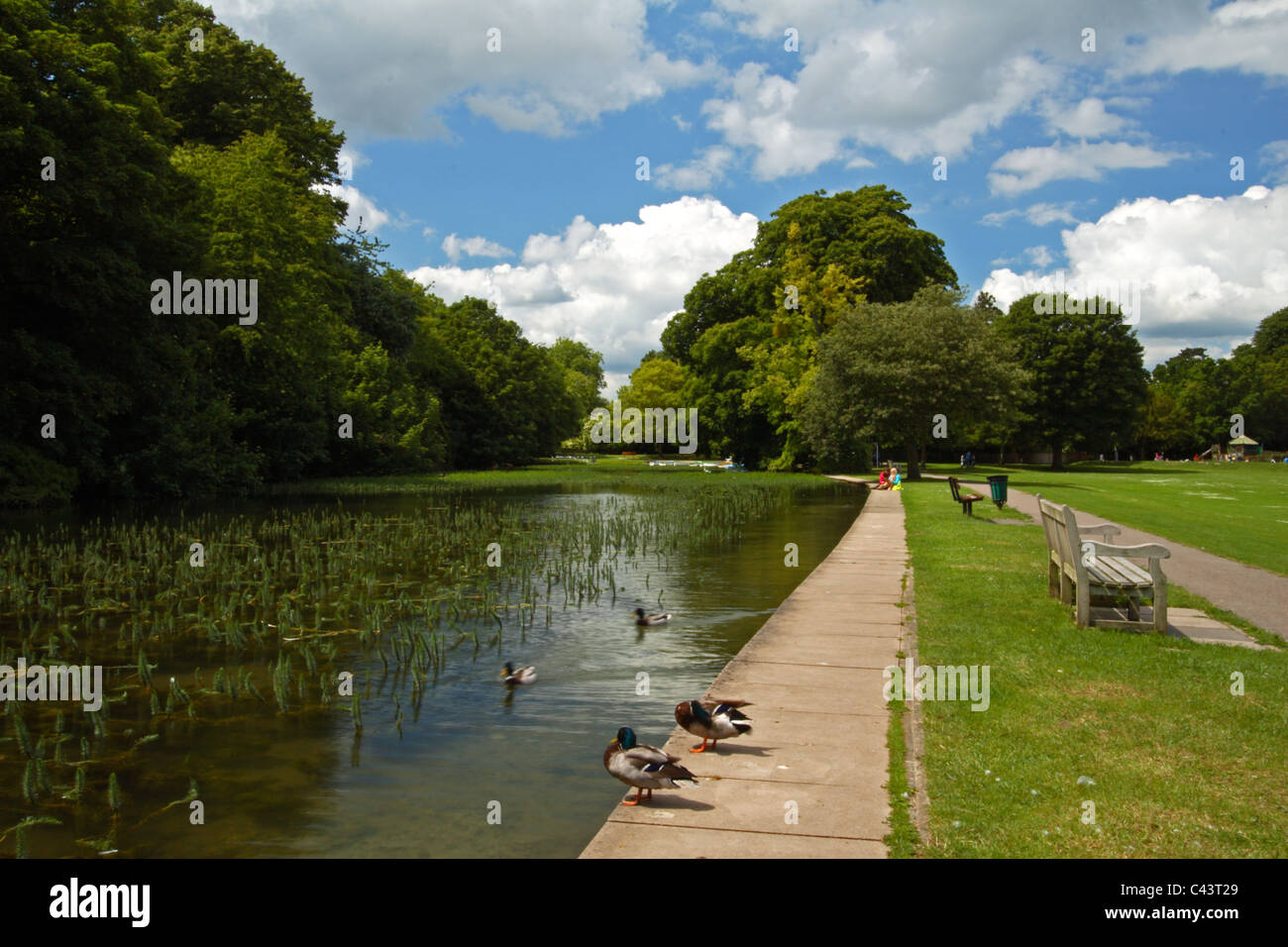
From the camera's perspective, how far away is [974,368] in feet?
146

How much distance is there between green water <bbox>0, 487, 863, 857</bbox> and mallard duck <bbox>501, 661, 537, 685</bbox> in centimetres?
12

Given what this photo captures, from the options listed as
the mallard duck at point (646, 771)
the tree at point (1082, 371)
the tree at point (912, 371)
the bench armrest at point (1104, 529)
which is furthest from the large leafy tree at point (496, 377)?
the mallard duck at point (646, 771)

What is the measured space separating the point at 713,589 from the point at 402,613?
196 inches

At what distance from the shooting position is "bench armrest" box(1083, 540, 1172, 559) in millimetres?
9453

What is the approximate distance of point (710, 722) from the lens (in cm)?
626

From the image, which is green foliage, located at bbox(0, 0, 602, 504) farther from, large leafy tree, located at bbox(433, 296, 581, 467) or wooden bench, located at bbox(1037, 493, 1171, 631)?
wooden bench, located at bbox(1037, 493, 1171, 631)

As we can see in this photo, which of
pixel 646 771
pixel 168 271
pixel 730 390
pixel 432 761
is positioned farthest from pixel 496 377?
pixel 646 771

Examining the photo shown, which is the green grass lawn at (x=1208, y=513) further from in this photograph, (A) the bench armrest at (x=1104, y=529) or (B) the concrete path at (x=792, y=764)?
(B) the concrete path at (x=792, y=764)

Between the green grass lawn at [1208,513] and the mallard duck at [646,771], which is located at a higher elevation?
the green grass lawn at [1208,513]

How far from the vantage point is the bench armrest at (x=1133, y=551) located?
9.45 m

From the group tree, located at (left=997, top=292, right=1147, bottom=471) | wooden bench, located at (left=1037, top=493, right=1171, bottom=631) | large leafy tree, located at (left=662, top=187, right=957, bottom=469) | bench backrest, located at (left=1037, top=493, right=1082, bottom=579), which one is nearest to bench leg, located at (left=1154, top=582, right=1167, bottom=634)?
wooden bench, located at (left=1037, top=493, right=1171, bottom=631)

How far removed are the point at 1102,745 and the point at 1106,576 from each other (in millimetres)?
4093

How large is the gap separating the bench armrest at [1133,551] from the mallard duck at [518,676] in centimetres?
618
